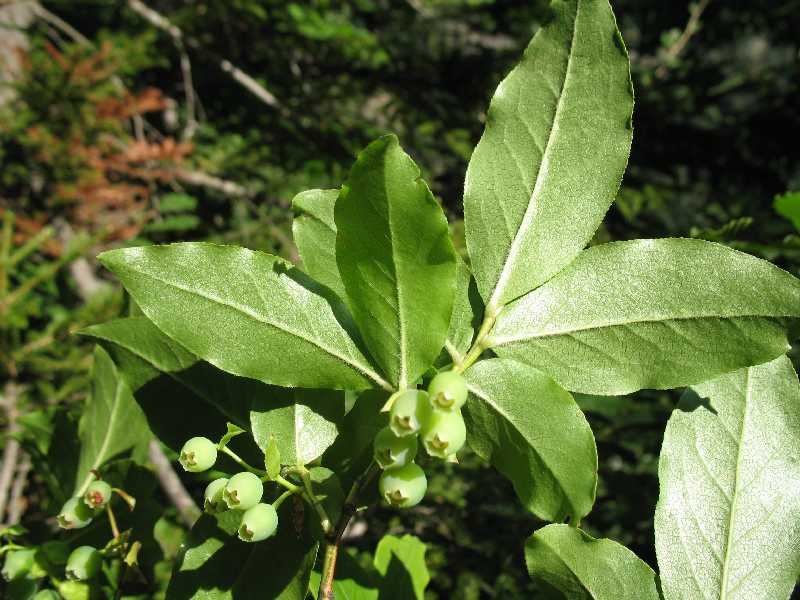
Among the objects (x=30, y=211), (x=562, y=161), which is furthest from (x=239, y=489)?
(x=30, y=211)

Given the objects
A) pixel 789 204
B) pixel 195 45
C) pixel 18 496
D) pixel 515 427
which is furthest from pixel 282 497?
pixel 195 45

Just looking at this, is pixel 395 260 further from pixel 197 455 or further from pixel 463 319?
pixel 197 455

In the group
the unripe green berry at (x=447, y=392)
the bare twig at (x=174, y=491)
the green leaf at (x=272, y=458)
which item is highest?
the unripe green berry at (x=447, y=392)

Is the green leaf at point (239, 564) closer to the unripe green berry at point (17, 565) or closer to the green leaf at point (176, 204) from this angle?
the unripe green berry at point (17, 565)

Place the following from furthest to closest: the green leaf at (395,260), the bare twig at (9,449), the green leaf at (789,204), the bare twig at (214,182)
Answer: the bare twig at (214,182)
the bare twig at (9,449)
the green leaf at (789,204)
the green leaf at (395,260)

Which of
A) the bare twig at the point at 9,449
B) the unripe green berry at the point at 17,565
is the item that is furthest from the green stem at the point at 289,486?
the bare twig at the point at 9,449

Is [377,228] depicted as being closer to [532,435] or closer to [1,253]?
[532,435]
